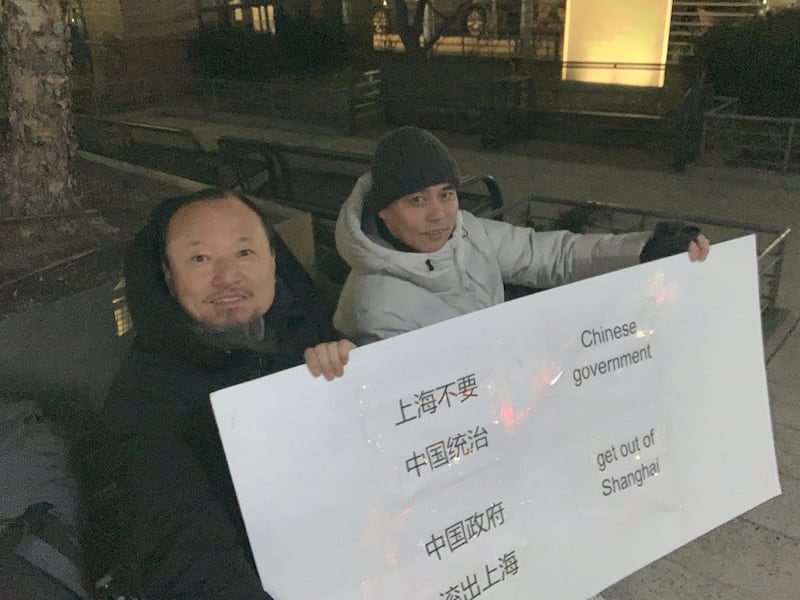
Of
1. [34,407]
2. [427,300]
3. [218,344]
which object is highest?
[218,344]

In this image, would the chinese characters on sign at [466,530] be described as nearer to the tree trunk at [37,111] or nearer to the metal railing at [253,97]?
the tree trunk at [37,111]

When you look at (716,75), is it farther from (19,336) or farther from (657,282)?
(19,336)

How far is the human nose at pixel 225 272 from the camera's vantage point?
1.73m

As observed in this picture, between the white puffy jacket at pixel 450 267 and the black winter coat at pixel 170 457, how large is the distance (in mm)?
485

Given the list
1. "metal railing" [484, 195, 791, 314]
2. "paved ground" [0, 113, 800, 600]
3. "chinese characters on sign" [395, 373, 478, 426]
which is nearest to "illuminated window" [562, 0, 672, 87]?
"paved ground" [0, 113, 800, 600]

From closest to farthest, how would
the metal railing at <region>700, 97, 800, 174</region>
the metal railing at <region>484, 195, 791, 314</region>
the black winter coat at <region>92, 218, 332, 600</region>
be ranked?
1. the black winter coat at <region>92, 218, 332, 600</region>
2. the metal railing at <region>484, 195, 791, 314</region>
3. the metal railing at <region>700, 97, 800, 174</region>

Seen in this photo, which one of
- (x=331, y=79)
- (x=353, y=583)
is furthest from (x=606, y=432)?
(x=331, y=79)

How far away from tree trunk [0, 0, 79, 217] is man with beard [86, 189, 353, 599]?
10.3ft

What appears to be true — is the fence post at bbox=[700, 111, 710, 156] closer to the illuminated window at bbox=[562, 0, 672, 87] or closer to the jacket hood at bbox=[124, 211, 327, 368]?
the illuminated window at bbox=[562, 0, 672, 87]

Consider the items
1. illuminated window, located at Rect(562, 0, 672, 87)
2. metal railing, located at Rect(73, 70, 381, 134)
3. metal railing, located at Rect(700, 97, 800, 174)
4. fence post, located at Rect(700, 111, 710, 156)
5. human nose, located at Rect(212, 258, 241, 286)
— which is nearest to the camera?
human nose, located at Rect(212, 258, 241, 286)

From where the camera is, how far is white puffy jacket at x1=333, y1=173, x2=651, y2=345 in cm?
226

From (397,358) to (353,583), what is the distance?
572mm

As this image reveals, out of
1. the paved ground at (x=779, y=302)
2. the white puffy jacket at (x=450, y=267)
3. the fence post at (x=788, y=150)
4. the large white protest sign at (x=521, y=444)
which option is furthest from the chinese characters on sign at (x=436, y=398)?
the fence post at (x=788, y=150)

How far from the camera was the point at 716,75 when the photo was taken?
9.30 meters
